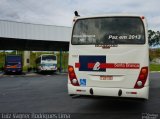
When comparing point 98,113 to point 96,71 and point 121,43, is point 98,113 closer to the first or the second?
point 96,71

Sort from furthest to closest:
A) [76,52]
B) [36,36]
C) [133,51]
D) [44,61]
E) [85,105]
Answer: [44,61], [36,36], [85,105], [76,52], [133,51]

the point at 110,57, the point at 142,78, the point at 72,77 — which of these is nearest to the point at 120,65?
the point at 110,57

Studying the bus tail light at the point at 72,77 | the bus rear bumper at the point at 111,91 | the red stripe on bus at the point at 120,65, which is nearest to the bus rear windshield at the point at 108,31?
the red stripe on bus at the point at 120,65

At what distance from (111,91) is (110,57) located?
979 millimetres

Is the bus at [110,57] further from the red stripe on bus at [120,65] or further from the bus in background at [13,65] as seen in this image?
the bus in background at [13,65]

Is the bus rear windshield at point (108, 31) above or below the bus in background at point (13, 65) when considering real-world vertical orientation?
above

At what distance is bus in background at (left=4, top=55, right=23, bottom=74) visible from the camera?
128 ft

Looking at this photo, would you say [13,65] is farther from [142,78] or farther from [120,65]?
[142,78]

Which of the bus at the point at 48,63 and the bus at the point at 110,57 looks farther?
the bus at the point at 48,63

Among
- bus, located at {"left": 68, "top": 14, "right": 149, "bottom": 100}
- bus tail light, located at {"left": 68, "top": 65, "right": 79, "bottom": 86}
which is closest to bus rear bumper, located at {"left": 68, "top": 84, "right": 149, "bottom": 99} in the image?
bus, located at {"left": 68, "top": 14, "right": 149, "bottom": 100}

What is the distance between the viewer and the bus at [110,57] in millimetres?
8602

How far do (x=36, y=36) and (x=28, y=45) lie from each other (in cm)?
705

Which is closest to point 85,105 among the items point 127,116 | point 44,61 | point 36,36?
point 127,116

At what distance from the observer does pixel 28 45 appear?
141 feet
